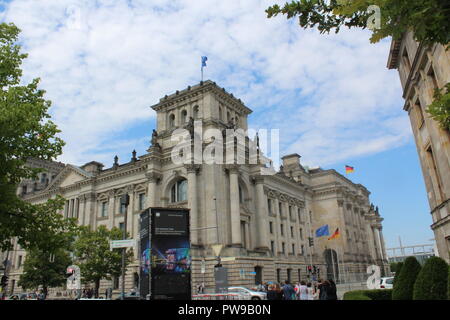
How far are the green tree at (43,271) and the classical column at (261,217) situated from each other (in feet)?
81.8

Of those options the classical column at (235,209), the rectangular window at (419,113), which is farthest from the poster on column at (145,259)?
the classical column at (235,209)

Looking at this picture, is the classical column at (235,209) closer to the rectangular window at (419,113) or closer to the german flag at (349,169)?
the rectangular window at (419,113)

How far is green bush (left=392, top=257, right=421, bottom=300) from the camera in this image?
14445mm

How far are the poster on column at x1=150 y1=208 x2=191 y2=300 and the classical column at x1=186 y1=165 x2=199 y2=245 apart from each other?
2225 centimetres

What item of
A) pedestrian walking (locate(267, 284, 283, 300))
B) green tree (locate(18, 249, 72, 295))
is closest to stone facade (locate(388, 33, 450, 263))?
pedestrian walking (locate(267, 284, 283, 300))

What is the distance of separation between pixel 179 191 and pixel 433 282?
39.8 meters

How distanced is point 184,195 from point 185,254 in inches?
1103

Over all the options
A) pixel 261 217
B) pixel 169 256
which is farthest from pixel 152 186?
pixel 169 256

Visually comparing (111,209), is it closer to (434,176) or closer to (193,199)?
(193,199)

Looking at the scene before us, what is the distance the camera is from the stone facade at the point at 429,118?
18062 mm

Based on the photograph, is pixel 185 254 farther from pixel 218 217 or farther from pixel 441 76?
pixel 218 217

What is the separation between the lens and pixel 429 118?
19000 mm

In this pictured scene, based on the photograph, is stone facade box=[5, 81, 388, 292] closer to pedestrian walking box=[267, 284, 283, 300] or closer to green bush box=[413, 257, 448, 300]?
pedestrian walking box=[267, 284, 283, 300]
